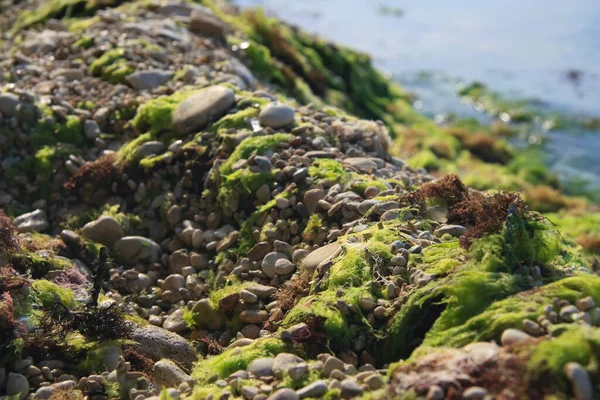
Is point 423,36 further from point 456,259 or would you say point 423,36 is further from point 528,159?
point 456,259

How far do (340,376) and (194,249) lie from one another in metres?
2.72

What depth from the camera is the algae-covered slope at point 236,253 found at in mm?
3914

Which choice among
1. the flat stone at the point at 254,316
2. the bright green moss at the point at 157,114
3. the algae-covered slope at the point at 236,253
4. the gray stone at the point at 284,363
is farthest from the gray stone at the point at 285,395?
the bright green moss at the point at 157,114

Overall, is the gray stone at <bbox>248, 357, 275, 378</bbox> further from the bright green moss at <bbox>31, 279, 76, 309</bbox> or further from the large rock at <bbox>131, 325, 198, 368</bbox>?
the bright green moss at <bbox>31, 279, 76, 309</bbox>

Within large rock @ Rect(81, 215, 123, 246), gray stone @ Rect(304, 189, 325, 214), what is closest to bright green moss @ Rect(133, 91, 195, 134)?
large rock @ Rect(81, 215, 123, 246)

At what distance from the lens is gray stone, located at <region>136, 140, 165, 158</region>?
23.5 ft

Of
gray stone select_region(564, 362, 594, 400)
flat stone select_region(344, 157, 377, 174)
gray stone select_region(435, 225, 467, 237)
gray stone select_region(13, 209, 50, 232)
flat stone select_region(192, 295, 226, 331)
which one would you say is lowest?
gray stone select_region(13, 209, 50, 232)

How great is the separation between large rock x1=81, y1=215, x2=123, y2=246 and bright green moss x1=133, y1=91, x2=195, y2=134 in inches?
55.2

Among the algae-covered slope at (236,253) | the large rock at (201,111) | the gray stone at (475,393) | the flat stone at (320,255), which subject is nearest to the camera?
the gray stone at (475,393)

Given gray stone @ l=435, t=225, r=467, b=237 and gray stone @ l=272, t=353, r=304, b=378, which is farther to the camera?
gray stone @ l=435, t=225, r=467, b=237

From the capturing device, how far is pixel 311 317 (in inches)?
173

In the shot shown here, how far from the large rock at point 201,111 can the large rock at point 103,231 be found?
1.38m

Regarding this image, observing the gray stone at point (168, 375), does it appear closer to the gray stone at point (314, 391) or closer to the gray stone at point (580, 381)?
the gray stone at point (314, 391)

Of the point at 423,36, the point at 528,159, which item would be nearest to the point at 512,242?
the point at 528,159
